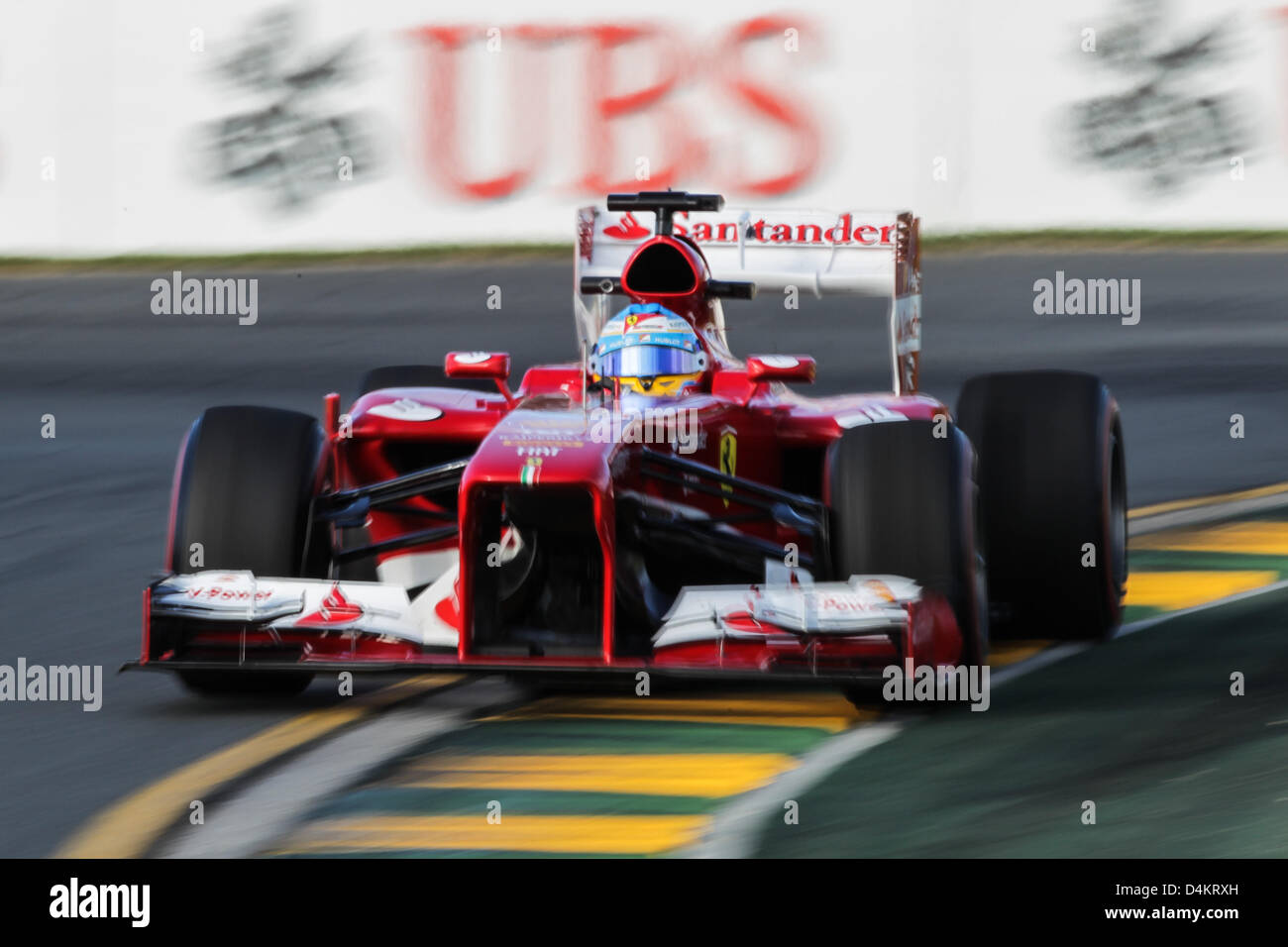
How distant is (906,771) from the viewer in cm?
735

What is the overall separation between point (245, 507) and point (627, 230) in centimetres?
288

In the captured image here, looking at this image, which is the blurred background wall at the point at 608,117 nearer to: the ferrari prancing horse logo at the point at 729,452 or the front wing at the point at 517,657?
the ferrari prancing horse logo at the point at 729,452

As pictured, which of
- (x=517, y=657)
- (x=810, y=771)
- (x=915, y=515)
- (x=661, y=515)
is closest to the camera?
(x=810, y=771)

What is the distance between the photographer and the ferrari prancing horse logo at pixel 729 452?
8938 millimetres

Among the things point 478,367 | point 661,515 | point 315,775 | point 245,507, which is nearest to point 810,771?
point 661,515

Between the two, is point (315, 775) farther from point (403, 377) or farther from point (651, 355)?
point (403, 377)

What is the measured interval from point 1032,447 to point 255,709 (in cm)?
312

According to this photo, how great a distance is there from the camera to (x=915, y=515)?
8.07 metres

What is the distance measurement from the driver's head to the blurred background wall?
45.6 ft

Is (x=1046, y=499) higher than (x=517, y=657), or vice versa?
(x=1046, y=499)

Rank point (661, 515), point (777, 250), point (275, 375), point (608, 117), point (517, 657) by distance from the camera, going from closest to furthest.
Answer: point (517, 657), point (661, 515), point (777, 250), point (275, 375), point (608, 117)

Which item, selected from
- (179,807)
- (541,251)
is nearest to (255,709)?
(179,807)

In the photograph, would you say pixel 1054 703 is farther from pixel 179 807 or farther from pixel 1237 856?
pixel 179 807
